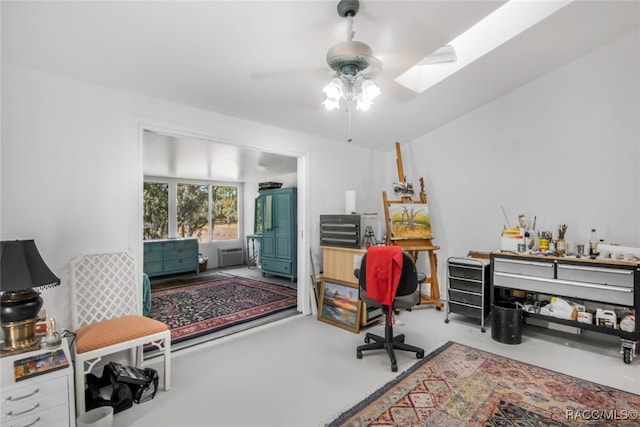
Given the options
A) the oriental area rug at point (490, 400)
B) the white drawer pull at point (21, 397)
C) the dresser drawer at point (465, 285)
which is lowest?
the oriental area rug at point (490, 400)

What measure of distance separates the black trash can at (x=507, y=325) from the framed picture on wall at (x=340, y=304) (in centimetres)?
137

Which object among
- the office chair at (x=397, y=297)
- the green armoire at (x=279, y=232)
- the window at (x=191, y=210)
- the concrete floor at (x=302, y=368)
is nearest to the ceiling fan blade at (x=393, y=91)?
the office chair at (x=397, y=297)

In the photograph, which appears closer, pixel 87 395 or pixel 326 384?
pixel 87 395

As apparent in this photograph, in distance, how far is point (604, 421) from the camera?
193 centimetres

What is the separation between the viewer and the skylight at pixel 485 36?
2574mm

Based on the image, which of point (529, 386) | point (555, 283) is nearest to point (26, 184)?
point (529, 386)

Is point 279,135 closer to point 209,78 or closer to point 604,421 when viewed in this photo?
point 209,78

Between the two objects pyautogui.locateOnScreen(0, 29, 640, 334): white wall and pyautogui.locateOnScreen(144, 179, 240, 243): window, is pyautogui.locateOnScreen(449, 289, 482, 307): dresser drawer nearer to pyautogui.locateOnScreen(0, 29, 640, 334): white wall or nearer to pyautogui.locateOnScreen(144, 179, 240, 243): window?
pyautogui.locateOnScreen(0, 29, 640, 334): white wall

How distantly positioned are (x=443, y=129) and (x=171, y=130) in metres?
3.53

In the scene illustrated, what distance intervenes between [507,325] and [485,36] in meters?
2.73

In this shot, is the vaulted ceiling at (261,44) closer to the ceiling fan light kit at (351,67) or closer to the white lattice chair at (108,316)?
the ceiling fan light kit at (351,67)

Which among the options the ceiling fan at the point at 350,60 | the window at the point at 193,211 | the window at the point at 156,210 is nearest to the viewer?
the ceiling fan at the point at 350,60

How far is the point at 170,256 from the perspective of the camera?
244 inches

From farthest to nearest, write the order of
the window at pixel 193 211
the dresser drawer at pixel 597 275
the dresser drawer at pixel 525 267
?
the window at pixel 193 211 → the dresser drawer at pixel 525 267 → the dresser drawer at pixel 597 275
